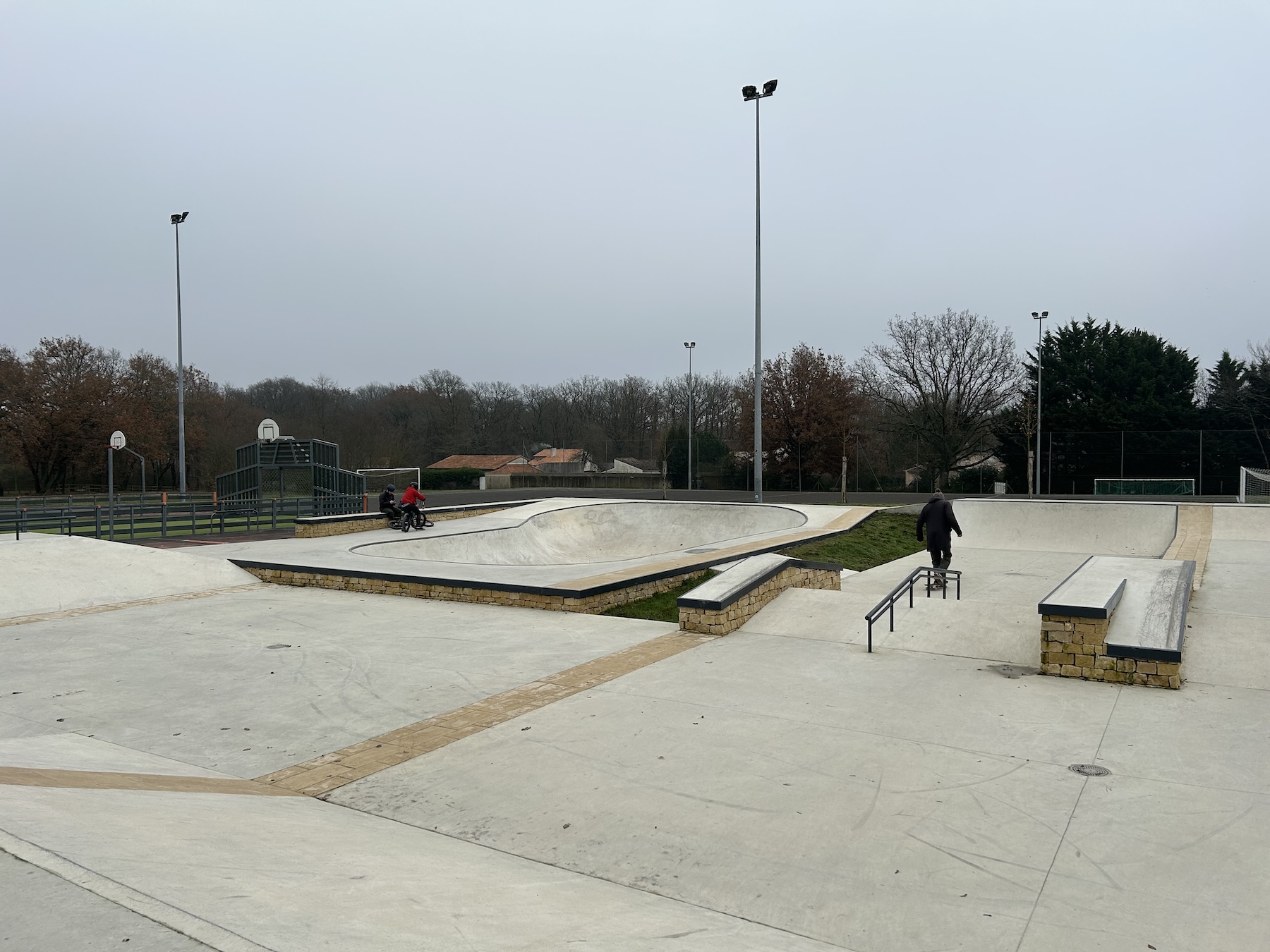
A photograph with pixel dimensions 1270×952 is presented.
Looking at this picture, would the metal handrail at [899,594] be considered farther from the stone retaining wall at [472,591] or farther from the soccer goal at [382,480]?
the soccer goal at [382,480]

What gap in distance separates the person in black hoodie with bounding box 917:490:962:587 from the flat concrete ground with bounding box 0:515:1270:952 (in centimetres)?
330

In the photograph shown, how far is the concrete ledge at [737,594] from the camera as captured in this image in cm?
838

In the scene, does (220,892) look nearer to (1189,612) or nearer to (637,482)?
(1189,612)

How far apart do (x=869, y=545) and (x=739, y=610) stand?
10.9 m

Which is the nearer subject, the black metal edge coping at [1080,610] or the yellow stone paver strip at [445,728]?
the yellow stone paver strip at [445,728]

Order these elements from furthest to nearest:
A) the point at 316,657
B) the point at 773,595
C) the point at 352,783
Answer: the point at 773,595, the point at 316,657, the point at 352,783

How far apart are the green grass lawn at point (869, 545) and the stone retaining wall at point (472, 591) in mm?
4456

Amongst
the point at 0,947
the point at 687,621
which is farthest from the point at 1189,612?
the point at 0,947

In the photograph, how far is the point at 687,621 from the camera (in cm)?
848

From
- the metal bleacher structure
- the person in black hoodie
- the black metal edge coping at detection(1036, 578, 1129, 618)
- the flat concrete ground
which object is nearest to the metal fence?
the metal bleacher structure

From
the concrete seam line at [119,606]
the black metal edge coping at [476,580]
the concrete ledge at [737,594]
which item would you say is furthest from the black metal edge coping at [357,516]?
the concrete ledge at [737,594]

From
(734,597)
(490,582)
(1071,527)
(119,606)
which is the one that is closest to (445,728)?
(734,597)

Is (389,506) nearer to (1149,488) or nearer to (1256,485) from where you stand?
(1256,485)

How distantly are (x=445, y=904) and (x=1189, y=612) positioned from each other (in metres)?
8.80
